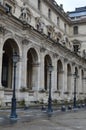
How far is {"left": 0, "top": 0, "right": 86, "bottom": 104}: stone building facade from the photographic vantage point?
35562mm

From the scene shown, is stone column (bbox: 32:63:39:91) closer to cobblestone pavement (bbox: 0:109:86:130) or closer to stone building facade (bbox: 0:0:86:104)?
stone building facade (bbox: 0:0:86:104)

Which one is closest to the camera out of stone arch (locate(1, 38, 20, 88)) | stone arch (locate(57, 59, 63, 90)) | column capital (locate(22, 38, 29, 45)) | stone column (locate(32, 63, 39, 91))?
column capital (locate(22, 38, 29, 45))

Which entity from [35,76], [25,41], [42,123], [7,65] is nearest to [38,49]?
[35,76]

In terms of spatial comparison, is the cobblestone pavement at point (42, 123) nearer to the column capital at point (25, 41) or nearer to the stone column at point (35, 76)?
the column capital at point (25, 41)

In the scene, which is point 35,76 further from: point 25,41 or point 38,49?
point 25,41

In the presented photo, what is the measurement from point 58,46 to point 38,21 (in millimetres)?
5123

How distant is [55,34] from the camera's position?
55844mm

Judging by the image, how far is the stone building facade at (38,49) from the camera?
35562 millimetres

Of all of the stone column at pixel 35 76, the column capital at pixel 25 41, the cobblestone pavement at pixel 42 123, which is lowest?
the cobblestone pavement at pixel 42 123

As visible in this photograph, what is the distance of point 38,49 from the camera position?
41.9 meters

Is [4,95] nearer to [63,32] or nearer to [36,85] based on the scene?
[36,85]

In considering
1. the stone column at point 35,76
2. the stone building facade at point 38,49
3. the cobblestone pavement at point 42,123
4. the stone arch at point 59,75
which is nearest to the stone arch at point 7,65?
the stone building facade at point 38,49

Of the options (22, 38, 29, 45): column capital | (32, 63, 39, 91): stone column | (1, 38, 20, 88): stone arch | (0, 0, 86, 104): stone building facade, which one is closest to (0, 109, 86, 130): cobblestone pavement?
(0, 0, 86, 104): stone building facade

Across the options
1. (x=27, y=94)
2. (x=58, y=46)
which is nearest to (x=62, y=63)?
(x=58, y=46)
